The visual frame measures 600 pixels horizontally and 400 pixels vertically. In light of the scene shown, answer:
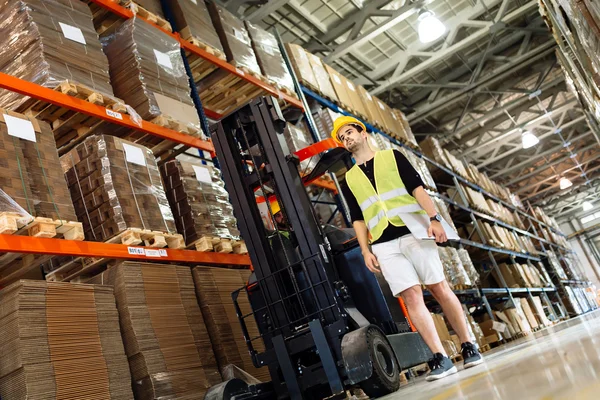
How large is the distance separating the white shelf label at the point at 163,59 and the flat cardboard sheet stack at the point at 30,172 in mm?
1716

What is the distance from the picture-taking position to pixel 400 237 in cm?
386

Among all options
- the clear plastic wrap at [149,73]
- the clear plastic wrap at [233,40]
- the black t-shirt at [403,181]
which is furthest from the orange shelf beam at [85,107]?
the black t-shirt at [403,181]

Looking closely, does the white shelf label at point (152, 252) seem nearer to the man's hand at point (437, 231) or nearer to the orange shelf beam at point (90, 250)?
the orange shelf beam at point (90, 250)

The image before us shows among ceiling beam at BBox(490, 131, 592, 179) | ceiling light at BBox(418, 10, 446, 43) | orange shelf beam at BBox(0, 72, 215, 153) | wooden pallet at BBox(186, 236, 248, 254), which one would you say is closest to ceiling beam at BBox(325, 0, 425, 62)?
ceiling light at BBox(418, 10, 446, 43)

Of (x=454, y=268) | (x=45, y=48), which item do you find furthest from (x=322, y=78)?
(x=45, y=48)

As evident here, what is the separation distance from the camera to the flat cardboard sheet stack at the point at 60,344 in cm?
319

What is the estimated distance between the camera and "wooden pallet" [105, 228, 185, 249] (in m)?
4.27

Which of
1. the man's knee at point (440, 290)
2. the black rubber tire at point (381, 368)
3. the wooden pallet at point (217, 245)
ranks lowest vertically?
the black rubber tire at point (381, 368)

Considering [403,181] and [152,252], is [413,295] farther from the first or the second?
[152,252]

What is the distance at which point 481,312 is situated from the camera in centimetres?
1184

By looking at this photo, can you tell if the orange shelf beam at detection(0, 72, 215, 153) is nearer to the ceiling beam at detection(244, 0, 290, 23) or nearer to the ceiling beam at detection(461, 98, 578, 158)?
the ceiling beam at detection(244, 0, 290, 23)

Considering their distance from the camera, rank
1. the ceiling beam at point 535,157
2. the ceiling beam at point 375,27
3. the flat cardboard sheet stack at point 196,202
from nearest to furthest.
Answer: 1. the flat cardboard sheet stack at point 196,202
2. the ceiling beam at point 375,27
3. the ceiling beam at point 535,157

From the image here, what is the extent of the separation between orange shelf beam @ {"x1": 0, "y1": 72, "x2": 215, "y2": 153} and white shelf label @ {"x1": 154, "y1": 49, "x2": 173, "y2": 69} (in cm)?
74

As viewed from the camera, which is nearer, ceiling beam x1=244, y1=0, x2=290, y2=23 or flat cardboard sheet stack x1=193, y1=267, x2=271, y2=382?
flat cardboard sheet stack x1=193, y1=267, x2=271, y2=382
